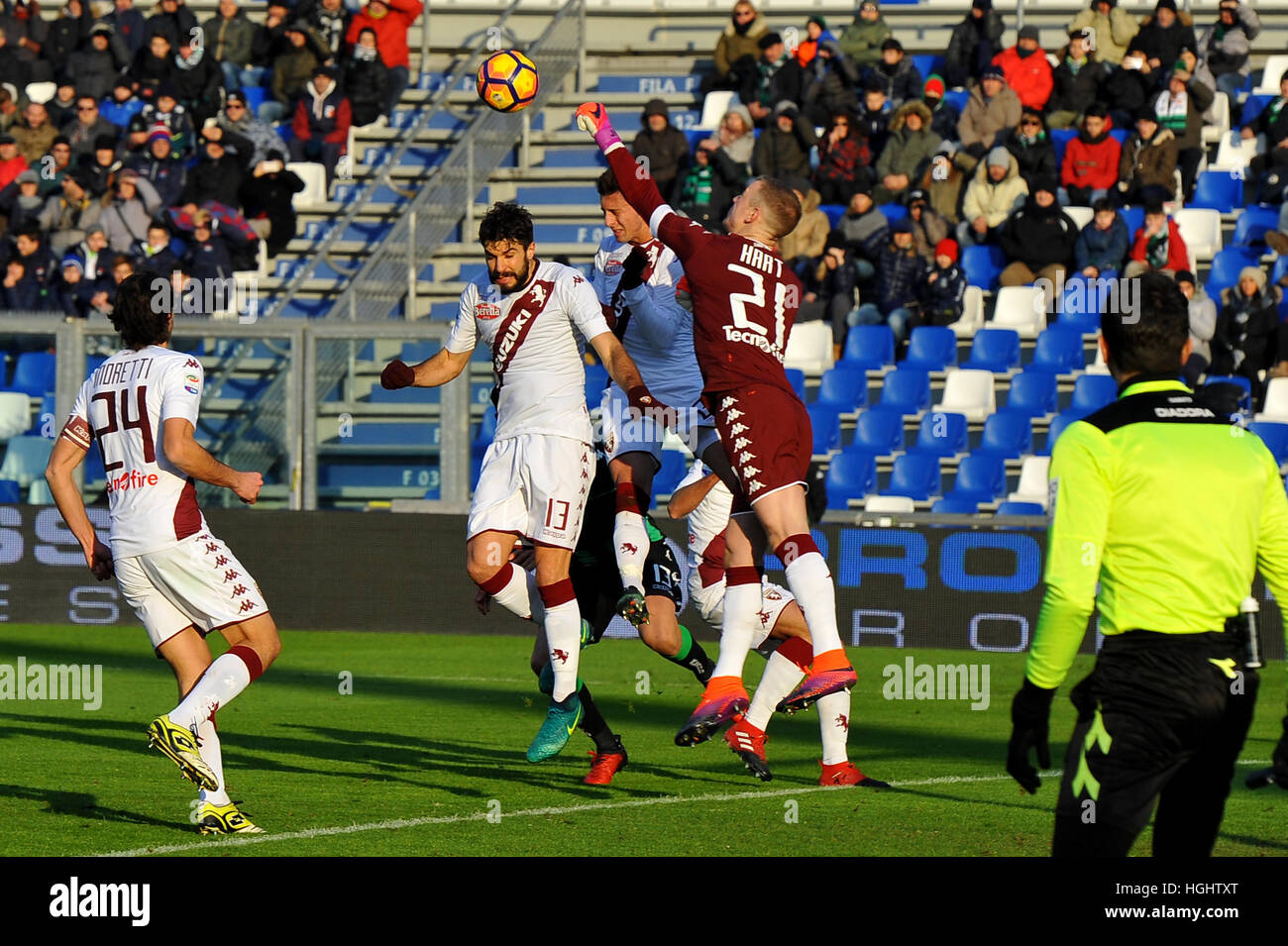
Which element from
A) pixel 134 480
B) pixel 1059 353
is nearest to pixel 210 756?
pixel 134 480

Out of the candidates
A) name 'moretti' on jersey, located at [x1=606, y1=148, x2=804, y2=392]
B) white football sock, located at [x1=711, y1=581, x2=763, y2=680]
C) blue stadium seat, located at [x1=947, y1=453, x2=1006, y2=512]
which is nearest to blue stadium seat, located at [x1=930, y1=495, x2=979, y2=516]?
blue stadium seat, located at [x1=947, y1=453, x2=1006, y2=512]

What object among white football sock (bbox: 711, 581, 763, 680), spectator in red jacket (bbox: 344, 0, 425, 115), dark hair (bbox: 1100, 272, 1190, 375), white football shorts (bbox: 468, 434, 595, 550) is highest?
spectator in red jacket (bbox: 344, 0, 425, 115)

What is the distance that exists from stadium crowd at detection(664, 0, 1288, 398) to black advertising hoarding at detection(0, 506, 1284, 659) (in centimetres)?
451

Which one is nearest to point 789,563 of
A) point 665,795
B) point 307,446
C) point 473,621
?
point 665,795

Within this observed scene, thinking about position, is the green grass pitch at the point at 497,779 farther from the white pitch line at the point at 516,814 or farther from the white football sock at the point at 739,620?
the white football sock at the point at 739,620

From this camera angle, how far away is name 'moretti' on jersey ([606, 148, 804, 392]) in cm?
803

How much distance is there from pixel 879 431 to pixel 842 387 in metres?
0.71

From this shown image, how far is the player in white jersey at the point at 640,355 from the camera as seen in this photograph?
29.3 feet

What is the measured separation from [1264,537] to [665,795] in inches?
150

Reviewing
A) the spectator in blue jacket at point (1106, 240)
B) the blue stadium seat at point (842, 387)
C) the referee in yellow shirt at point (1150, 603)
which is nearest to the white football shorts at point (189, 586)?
the referee in yellow shirt at point (1150, 603)

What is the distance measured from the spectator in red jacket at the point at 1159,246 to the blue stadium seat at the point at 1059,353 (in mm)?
920

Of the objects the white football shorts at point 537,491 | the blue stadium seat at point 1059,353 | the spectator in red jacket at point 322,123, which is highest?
the spectator in red jacket at point 322,123

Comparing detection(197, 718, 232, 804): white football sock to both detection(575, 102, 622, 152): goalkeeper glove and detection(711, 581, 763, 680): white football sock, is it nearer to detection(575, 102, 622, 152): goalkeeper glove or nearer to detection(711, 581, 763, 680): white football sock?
detection(711, 581, 763, 680): white football sock

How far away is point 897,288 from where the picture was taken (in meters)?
19.5
